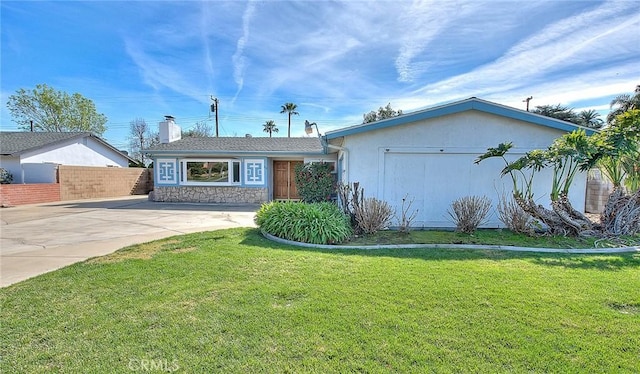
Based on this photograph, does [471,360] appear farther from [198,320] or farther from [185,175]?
[185,175]

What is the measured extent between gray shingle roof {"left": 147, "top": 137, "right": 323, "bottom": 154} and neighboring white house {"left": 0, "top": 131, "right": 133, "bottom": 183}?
7.38 metres

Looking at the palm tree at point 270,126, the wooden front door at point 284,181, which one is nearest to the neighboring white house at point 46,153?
the wooden front door at point 284,181

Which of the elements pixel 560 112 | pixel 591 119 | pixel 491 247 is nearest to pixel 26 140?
pixel 491 247

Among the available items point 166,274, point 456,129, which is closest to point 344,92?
point 456,129

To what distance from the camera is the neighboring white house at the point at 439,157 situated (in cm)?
840

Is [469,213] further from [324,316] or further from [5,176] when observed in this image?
[5,176]

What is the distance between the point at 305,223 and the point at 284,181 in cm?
1049

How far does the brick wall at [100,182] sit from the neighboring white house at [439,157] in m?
18.2

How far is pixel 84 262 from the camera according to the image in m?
5.32

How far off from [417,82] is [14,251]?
15.5 metres

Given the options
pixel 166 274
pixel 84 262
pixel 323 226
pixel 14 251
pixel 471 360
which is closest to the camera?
pixel 471 360

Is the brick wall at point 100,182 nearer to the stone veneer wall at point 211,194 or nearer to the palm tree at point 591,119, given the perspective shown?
the stone veneer wall at point 211,194

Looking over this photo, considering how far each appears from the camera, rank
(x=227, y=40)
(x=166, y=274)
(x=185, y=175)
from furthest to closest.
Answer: (x=185, y=175) → (x=227, y=40) → (x=166, y=274)

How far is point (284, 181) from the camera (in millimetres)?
17266
